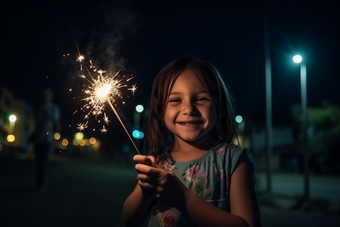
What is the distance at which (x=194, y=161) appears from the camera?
7.10 feet

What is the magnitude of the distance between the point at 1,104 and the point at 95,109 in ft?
168

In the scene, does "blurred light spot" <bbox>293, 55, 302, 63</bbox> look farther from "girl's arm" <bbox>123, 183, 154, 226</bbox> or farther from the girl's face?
"girl's arm" <bbox>123, 183, 154, 226</bbox>

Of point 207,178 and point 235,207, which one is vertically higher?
point 207,178

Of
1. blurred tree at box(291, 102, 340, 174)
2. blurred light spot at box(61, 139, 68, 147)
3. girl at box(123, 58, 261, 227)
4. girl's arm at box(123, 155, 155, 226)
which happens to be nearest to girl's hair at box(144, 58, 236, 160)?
girl at box(123, 58, 261, 227)

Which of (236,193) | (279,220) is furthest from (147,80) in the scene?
(279,220)

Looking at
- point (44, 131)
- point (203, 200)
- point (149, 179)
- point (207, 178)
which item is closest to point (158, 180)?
Result: point (149, 179)

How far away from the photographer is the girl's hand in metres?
1.75

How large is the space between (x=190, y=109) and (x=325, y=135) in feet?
122

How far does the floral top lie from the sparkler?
0.48 m

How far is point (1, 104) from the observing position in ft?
163

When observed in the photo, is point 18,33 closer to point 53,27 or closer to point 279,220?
point 53,27

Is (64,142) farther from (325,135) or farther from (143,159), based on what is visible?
(325,135)

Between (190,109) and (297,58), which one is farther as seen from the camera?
(297,58)

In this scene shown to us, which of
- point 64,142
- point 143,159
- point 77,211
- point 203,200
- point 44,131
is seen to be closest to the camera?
point 143,159
